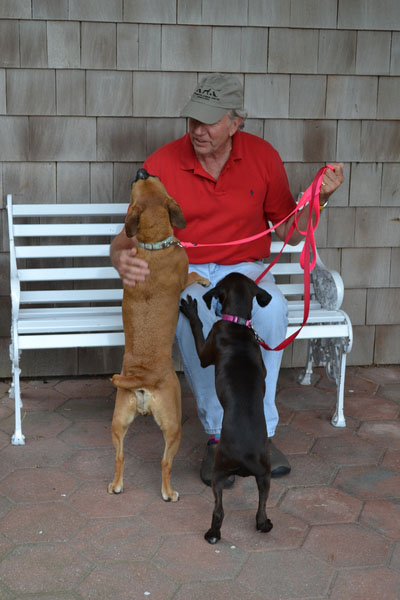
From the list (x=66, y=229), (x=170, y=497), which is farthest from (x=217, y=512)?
(x=66, y=229)

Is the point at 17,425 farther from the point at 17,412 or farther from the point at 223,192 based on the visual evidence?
the point at 223,192

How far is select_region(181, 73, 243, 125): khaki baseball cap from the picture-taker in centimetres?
325

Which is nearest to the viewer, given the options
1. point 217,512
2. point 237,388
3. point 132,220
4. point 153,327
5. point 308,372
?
point 217,512

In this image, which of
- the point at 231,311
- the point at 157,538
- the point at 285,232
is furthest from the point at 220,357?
the point at 285,232

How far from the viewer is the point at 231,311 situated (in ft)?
9.62

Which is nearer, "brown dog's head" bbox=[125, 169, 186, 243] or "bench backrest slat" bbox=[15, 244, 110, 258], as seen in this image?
"brown dog's head" bbox=[125, 169, 186, 243]

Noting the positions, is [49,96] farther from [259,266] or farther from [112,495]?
[112,495]

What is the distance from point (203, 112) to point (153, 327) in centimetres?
103

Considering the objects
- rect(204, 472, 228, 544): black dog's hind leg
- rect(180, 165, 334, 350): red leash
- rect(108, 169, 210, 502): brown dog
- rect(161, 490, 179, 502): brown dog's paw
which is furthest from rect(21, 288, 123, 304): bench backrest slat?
rect(204, 472, 228, 544): black dog's hind leg

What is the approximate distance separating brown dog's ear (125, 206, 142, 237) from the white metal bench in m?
0.76

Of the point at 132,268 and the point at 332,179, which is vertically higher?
the point at 332,179

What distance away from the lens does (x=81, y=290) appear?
4.14 m

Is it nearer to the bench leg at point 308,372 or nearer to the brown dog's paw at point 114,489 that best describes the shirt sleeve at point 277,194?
the bench leg at point 308,372

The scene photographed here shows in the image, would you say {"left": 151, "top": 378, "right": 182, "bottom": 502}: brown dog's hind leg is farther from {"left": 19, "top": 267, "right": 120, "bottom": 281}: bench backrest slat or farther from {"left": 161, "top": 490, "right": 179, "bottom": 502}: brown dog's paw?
{"left": 19, "top": 267, "right": 120, "bottom": 281}: bench backrest slat
